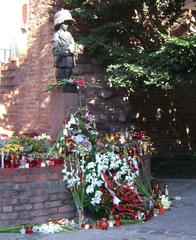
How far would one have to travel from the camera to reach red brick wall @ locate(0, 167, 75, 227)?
22.0 ft

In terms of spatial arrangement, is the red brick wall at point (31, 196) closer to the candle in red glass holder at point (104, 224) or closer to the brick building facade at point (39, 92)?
the candle in red glass holder at point (104, 224)

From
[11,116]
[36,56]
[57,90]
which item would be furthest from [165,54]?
[11,116]

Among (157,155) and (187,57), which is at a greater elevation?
(187,57)

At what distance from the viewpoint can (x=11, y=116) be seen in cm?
1184

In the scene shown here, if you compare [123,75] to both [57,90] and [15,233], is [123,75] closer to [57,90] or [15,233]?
[57,90]

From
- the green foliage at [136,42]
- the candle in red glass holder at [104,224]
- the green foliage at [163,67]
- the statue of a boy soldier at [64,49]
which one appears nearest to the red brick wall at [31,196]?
the candle in red glass holder at [104,224]

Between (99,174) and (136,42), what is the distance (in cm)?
462

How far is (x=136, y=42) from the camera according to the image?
1106 centimetres

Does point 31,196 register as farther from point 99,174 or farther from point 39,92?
point 39,92

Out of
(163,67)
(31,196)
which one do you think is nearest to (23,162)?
(31,196)

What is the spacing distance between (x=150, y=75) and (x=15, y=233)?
4068 millimetres

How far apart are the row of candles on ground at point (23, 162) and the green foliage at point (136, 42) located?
2939 millimetres

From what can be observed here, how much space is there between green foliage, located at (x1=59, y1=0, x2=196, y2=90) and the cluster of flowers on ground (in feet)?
5.99

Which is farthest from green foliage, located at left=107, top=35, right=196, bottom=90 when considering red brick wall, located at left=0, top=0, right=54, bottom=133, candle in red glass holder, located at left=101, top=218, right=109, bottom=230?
candle in red glass holder, located at left=101, top=218, right=109, bottom=230
